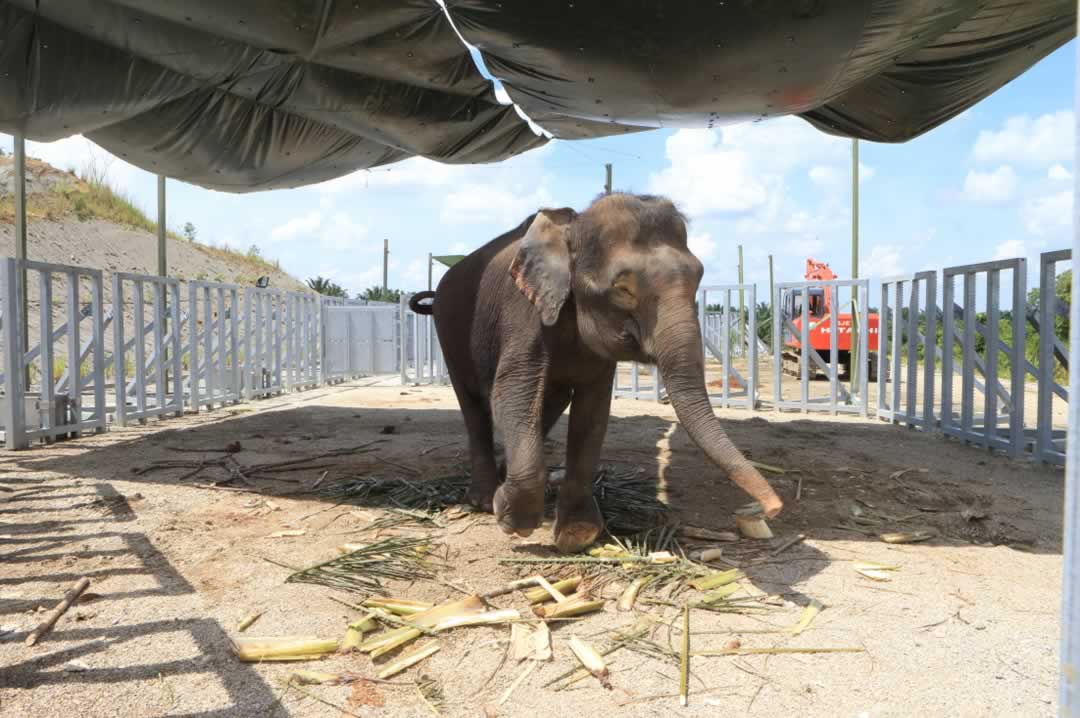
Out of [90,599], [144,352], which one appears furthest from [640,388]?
[90,599]

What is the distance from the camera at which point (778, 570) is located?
4.48m

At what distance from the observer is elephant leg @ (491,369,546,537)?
441 centimetres

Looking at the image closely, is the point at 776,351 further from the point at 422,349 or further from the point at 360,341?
the point at 360,341

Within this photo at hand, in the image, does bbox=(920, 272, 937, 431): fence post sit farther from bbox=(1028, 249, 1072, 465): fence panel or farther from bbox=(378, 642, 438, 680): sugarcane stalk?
bbox=(378, 642, 438, 680): sugarcane stalk

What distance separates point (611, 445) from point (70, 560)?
5611 millimetres

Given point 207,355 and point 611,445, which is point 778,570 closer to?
point 611,445

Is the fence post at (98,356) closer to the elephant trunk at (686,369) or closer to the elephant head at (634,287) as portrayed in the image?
the elephant head at (634,287)

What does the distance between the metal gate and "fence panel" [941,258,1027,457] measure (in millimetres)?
14583

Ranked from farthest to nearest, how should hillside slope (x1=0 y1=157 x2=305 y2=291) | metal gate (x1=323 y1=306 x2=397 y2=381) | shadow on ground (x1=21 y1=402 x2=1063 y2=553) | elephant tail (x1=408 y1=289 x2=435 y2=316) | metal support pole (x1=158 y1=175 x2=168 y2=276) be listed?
hillside slope (x1=0 y1=157 x2=305 y2=291), metal gate (x1=323 y1=306 x2=397 y2=381), metal support pole (x1=158 y1=175 x2=168 y2=276), elephant tail (x1=408 y1=289 x2=435 y2=316), shadow on ground (x1=21 y1=402 x2=1063 y2=553)

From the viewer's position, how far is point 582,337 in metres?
4.45

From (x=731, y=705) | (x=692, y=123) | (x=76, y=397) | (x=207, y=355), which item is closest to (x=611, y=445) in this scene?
(x=692, y=123)

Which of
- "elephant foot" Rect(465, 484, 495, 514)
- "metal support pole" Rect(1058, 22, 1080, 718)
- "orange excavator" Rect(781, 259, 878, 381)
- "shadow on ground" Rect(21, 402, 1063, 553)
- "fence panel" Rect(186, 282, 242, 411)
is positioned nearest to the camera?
"metal support pole" Rect(1058, 22, 1080, 718)

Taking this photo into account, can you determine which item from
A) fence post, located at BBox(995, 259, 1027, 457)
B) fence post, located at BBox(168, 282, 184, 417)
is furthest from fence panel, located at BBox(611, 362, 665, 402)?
fence post, located at BBox(168, 282, 184, 417)

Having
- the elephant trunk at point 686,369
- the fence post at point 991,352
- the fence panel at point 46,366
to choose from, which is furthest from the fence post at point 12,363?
the fence post at point 991,352
